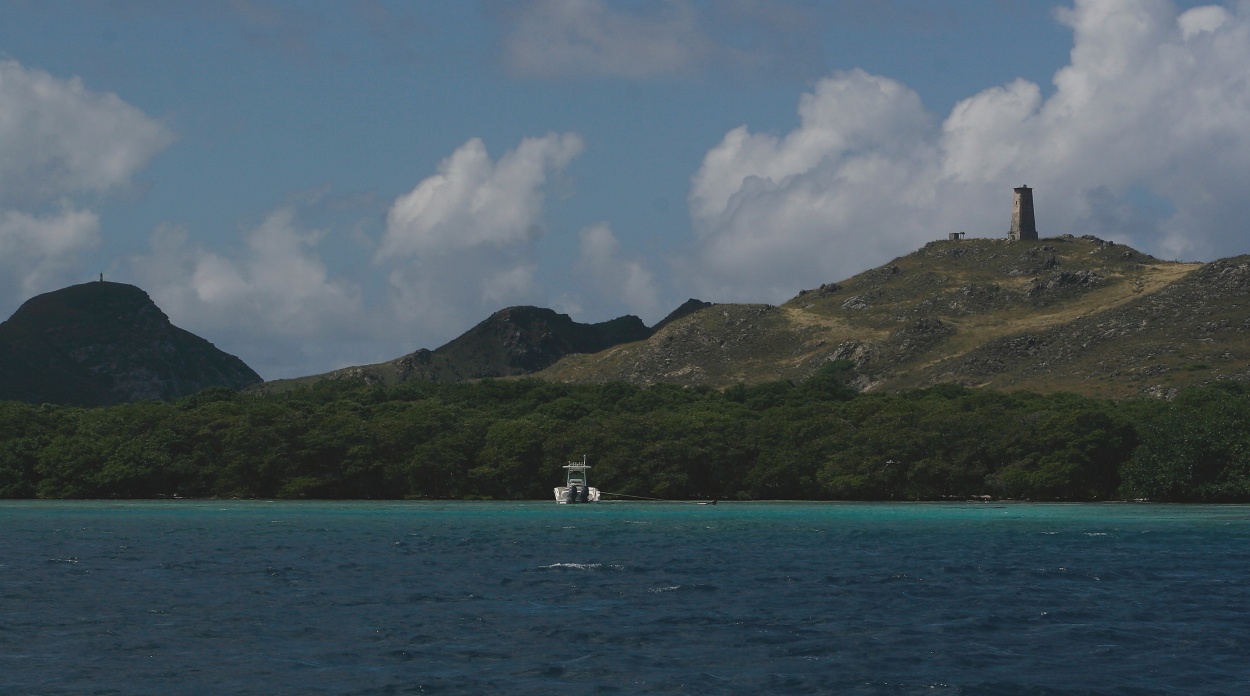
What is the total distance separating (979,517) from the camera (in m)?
90.4

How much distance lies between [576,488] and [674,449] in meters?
10.6

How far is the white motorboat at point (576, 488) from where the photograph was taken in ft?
382

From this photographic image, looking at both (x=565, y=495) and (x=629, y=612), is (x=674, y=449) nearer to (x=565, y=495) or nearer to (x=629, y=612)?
(x=565, y=495)

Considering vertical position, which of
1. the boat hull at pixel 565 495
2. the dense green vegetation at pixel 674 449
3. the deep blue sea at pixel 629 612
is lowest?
the deep blue sea at pixel 629 612

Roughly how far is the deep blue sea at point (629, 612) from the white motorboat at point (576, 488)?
41.5m

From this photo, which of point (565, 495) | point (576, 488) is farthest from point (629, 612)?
point (576, 488)

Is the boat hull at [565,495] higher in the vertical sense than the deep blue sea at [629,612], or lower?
higher

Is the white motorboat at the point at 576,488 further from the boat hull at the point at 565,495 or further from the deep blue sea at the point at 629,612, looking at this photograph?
the deep blue sea at the point at 629,612

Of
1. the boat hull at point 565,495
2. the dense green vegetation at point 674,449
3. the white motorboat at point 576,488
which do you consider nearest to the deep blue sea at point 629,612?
the dense green vegetation at point 674,449

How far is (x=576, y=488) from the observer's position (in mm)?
117812

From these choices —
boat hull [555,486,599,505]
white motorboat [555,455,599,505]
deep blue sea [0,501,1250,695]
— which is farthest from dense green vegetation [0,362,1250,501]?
deep blue sea [0,501,1250,695]

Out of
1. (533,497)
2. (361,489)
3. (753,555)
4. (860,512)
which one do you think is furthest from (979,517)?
(361,489)

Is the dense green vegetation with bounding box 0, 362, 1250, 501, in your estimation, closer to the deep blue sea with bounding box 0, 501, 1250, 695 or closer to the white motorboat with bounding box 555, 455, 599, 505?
the white motorboat with bounding box 555, 455, 599, 505

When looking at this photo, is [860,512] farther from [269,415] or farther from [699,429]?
[269,415]
